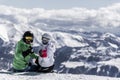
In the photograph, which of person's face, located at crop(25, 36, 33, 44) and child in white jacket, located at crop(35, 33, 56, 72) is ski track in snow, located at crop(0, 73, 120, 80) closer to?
child in white jacket, located at crop(35, 33, 56, 72)

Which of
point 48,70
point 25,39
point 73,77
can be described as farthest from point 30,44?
point 73,77

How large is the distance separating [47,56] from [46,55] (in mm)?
93

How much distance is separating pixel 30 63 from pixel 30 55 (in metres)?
0.64

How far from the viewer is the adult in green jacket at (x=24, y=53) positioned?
808 inches

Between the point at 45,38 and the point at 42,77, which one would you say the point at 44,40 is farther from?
the point at 42,77

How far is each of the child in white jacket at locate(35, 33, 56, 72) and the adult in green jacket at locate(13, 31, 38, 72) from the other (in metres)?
0.51

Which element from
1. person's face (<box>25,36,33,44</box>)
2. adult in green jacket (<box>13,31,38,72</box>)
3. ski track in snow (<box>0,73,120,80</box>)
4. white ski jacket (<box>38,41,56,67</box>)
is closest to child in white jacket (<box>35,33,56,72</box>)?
white ski jacket (<box>38,41,56,67</box>)

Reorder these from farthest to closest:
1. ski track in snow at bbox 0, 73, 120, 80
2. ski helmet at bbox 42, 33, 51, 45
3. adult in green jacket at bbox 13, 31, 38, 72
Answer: adult in green jacket at bbox 13, 31, 38, 72 → ski helmet at bbox 42, 33, 51, 45 → ski track in snow at bbox 0, 73, 120, 80

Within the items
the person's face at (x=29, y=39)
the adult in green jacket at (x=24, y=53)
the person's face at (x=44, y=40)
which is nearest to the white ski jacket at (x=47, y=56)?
the person's face at (x=44, y=40)

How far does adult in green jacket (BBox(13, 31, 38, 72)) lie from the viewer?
20516mm

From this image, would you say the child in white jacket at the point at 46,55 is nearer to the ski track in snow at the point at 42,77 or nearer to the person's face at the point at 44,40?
the person's face at the point at 44,40

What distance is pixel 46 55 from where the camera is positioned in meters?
20.4

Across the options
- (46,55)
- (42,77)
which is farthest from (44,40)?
(42,77)

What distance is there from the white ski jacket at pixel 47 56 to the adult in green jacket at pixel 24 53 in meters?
0.54
